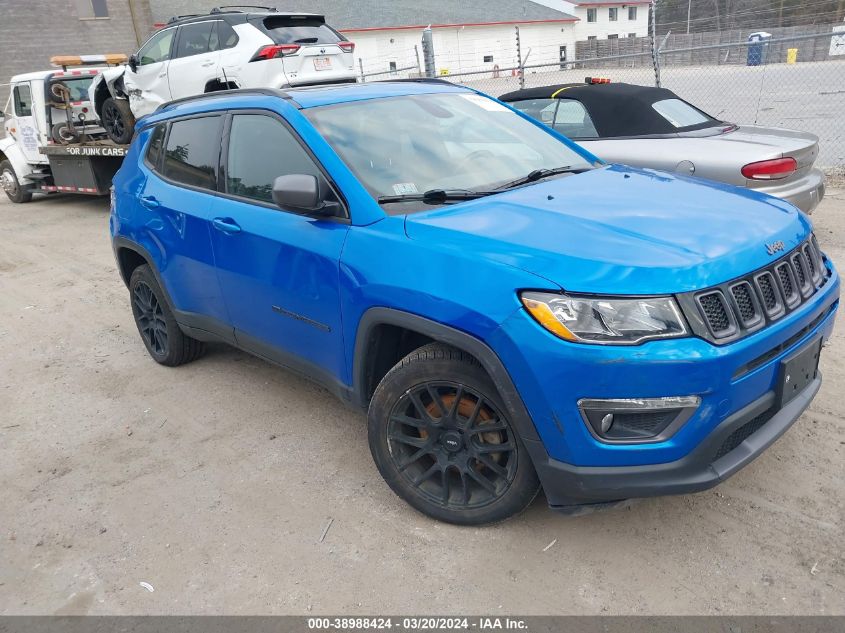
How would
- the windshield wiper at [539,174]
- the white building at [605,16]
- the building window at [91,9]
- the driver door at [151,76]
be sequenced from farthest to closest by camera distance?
1. the white building at [605,16]
2. the building window at [91,9]
3. the driver door at [151,76]
4. the windshield wiper at [539,174]

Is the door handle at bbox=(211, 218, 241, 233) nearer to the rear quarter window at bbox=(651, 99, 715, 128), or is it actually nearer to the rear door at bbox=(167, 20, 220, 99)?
the rear quarter window at bbox=(651, 99, 715, 128)

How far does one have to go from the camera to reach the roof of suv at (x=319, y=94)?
3.62 m

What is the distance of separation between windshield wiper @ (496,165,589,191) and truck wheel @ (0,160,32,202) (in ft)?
41.5

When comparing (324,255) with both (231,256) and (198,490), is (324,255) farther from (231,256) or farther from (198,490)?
(198,490)

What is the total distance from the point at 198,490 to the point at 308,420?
804 millimetres

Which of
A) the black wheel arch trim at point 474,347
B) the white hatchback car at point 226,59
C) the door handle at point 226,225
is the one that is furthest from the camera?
the white hatchback car at point 226,59

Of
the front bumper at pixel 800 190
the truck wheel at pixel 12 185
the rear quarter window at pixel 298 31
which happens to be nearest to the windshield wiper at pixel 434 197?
the front bumper at pixel 800 190

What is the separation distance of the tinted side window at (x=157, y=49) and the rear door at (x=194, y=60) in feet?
0.73

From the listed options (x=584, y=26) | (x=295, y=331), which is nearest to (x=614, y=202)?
(x=295, y=331)

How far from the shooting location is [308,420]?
4.06 meters

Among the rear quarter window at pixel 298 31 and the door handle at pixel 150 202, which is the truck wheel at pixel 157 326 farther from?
the rear quarter window at pixel 298 31

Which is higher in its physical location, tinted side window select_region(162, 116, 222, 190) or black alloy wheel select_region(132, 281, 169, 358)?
tinted side window select_region(162, 116, 222, 190)

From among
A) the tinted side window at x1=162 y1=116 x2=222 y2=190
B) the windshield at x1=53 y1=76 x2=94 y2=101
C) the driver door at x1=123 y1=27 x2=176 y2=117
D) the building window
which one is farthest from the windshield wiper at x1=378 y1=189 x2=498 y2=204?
the building window

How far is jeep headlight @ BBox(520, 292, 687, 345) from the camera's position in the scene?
7.68ft
